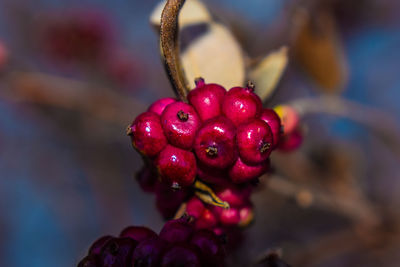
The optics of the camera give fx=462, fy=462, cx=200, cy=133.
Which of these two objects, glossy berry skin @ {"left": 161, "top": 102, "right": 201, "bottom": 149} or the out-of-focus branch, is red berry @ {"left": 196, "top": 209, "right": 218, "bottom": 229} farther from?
the out-of-focus branch

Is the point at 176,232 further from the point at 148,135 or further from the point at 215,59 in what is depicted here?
the point at 215,59

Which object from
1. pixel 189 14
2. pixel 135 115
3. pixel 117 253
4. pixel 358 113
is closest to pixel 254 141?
pixel 117 253

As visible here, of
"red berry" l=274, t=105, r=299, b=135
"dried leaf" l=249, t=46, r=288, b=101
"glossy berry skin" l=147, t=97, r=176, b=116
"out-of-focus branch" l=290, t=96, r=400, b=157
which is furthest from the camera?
"out-of-focus branch" l=290, t=96, r=400, b=157

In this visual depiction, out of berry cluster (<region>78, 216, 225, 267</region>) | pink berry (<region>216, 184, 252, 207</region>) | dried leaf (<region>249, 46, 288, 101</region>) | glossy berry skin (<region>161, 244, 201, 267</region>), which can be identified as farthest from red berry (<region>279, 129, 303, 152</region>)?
glossy berry skin (<region>161, 244, 201, 267</region>)

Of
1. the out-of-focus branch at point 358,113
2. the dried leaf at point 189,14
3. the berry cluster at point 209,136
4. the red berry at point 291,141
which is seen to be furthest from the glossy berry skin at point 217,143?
the out-of-focus branch at point 358,113

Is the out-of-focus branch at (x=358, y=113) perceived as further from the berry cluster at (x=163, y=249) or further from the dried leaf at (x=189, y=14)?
the berry cluster at (x=163, y=249)

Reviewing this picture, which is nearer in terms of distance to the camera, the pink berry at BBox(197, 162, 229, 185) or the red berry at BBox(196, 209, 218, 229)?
the pink berry at BBox(197, 162, 229, 185)
